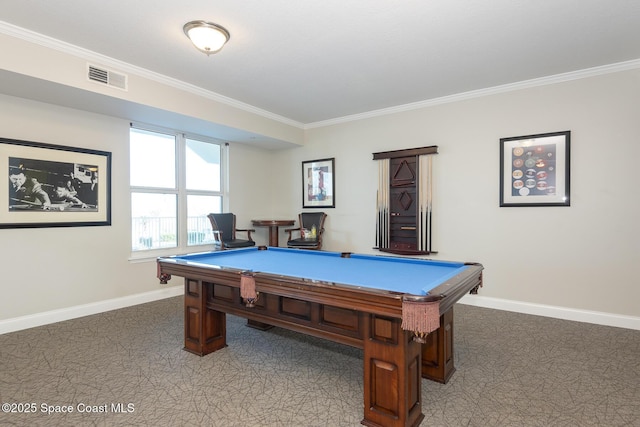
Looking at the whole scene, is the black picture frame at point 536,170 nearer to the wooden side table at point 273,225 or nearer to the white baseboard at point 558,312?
the white baseboard at point 558,312

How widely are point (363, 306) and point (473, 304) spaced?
3.14m

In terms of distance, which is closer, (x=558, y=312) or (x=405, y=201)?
→ (x=558, y=312)

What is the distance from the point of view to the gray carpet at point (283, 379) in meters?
1.96

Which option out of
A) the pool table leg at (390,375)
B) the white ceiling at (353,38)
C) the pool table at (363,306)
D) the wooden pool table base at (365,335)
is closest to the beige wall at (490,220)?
the white ceiling at (353,38)

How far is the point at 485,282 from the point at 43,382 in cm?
439

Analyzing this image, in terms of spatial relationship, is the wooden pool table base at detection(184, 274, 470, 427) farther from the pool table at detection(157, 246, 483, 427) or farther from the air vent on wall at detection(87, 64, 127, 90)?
the air vent on wall at detection(87, 64, 127, 90)

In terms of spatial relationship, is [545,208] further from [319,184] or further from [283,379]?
[283,379]

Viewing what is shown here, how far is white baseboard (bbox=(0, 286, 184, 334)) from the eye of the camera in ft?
10.9

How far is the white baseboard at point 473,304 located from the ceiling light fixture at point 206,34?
316cm

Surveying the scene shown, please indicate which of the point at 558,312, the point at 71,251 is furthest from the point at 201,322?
the point at 558,312

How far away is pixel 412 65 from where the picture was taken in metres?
3.47

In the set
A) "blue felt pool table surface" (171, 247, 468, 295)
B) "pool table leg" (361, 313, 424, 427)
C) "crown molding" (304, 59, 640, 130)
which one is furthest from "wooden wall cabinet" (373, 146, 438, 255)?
"pool table leg" (361, 313, 424, 427)

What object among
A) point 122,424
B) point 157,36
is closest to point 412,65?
point 157,36

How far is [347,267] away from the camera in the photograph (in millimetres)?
2582
